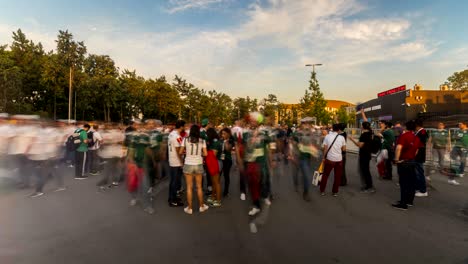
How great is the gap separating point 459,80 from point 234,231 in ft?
144

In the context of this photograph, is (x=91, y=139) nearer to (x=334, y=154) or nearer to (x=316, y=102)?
(x=334, y=154)

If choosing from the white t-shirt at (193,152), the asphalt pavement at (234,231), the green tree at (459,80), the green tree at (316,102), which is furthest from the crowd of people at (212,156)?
the green tree at (459,80)

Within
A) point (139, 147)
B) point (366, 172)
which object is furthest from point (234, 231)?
point (366, 172)

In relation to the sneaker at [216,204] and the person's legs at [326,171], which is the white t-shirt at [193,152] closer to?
the sneaker at [216,204]

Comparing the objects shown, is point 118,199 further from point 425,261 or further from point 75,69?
point 75,69

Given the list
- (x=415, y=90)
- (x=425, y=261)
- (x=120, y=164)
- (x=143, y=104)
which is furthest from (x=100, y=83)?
(x=415, y=90)

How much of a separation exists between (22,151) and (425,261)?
8762mm

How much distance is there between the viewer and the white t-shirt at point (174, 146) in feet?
21.5

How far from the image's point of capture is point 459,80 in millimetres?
38438

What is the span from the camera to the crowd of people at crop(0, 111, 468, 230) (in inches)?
240

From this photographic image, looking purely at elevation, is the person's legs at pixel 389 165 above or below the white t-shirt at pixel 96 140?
below

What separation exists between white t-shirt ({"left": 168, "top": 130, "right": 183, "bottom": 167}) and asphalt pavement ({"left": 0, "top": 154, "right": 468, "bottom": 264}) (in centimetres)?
95

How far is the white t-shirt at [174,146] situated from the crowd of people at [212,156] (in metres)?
0.02

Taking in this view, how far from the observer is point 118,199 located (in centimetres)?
731
